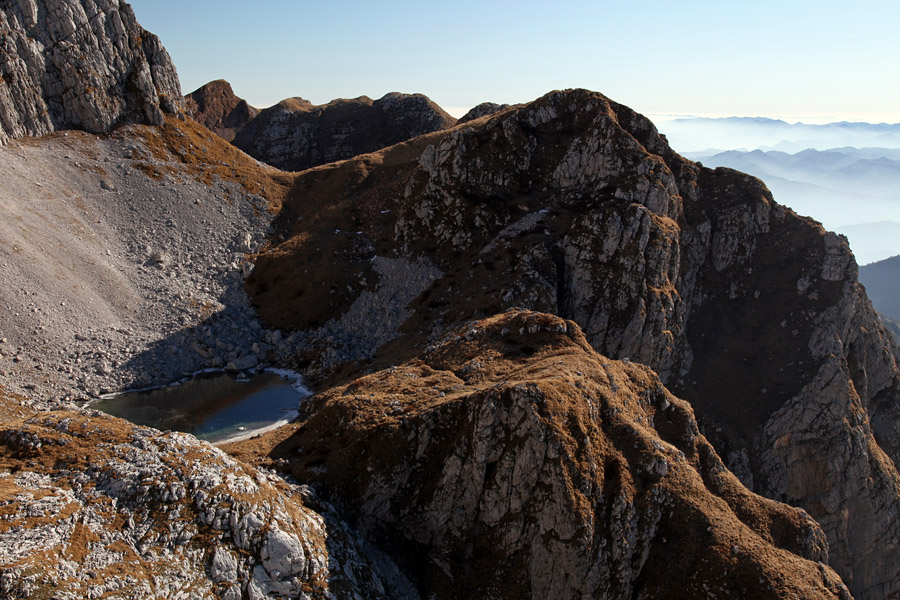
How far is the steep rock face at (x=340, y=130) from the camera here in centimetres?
16400

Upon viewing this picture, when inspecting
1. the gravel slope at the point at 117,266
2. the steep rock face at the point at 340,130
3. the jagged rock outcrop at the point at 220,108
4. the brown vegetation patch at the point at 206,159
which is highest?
the jagged rock outcrop at the point at 220,108

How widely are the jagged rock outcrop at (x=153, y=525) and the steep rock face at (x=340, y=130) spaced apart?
5429 inches

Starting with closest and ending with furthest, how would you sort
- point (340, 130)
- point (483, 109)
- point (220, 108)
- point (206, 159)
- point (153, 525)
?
1. point (153, 525)
2. point (206, 159)
3. point (483, 109)
4. point (340, 130)
5. point (220, 108)

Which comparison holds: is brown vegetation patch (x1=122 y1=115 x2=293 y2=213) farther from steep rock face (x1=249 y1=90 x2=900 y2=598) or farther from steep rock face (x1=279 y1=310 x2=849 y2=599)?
steep rock face (x1=279 y1=310 x2=849 y2=599)

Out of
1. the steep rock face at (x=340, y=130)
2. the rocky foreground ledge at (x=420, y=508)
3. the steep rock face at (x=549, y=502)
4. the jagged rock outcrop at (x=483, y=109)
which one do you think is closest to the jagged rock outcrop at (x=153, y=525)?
the rocky foreground ledge at (x=420, y=508)

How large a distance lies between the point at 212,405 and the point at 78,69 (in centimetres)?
6206

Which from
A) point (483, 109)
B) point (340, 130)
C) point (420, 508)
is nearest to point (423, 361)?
point (420, 508)

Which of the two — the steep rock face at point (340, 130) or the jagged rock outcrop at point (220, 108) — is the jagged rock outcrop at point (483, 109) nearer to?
the steep rock face at point (340, 130)

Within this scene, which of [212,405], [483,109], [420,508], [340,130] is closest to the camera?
[420,508]

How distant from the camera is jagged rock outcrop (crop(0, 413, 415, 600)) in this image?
26219mm

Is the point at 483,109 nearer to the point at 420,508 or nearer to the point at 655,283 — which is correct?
the point at 655,283

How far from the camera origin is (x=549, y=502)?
1421 inches

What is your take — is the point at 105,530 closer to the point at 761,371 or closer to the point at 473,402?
the point at 473,402

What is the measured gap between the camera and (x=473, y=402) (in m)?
39.6
